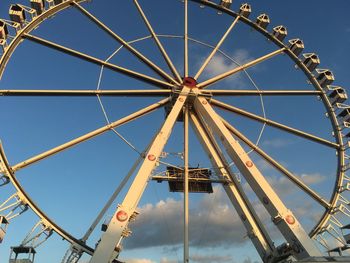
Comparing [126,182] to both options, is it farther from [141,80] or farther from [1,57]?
[1,57]

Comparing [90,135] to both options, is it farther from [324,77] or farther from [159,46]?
[324,77]

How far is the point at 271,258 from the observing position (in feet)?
66.2

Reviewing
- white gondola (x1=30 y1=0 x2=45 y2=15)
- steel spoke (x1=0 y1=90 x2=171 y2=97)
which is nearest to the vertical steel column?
steel spoke (x1=0 y1=90 x2=171 y2=97)

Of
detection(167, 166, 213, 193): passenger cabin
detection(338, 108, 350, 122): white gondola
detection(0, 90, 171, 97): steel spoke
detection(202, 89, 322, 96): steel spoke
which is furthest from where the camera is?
detection(338, 108, 350, 122): white gondola

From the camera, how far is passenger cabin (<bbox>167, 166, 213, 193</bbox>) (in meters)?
21.9

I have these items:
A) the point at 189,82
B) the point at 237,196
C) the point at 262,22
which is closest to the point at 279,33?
the point at 262,22

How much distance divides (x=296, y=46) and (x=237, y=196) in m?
10.7

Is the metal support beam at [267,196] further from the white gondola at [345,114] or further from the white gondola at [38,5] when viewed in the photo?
the white gondola at [38,5]

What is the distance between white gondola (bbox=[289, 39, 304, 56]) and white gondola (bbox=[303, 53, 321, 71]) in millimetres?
476

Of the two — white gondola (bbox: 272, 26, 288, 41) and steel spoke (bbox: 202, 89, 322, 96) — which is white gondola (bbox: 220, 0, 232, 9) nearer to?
white gondola (bbox: 272, 26, 288, 41)

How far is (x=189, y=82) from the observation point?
22656 millimetres

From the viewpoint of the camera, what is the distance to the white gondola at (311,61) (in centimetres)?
2625

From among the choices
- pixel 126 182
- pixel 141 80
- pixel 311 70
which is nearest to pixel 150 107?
pixel 141 80

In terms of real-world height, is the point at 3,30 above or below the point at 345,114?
above
